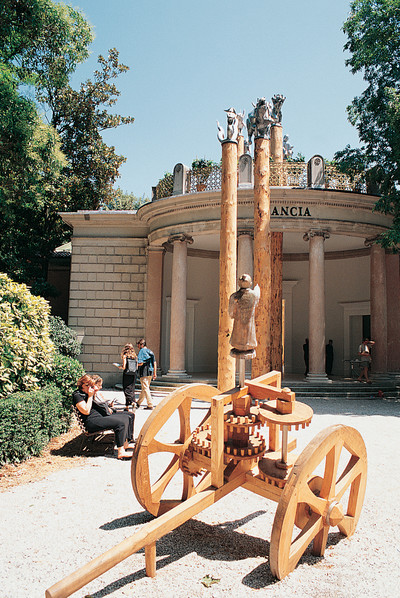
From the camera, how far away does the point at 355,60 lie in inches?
565

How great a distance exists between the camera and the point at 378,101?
14.3 meters

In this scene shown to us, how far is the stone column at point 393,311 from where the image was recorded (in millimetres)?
16234

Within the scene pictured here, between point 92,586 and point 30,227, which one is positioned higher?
point 30,227

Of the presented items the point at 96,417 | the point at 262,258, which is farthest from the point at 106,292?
the point at 96,417

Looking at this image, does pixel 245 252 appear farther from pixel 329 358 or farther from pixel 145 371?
pixel 329 358

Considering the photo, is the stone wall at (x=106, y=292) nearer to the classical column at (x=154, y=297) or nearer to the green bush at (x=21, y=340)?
the classical column at (x=154, y=297)

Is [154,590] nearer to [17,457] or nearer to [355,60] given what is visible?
[17,457]

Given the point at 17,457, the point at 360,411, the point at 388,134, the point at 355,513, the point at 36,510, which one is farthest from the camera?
the point at 388,134

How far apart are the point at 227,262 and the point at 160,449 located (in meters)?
5.52

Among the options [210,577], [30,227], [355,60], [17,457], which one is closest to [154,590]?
[210,577]

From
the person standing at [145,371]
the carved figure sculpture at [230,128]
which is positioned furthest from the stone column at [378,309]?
the carved figure sculpture at [230,128]

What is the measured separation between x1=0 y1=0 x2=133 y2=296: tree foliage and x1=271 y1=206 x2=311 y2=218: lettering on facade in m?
8.09

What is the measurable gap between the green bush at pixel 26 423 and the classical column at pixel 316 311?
9.73m

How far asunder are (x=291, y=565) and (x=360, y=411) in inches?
353
